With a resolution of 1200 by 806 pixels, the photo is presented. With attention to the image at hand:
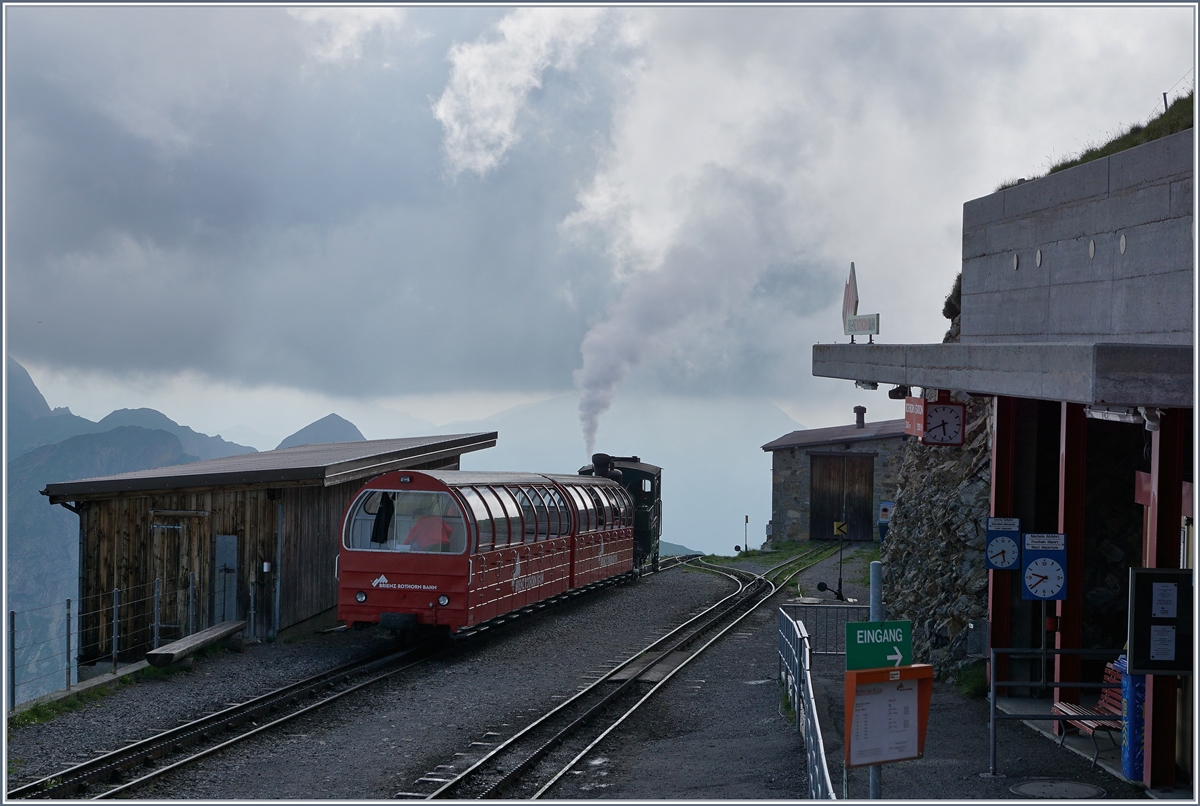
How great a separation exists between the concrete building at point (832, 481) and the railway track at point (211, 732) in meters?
27.2

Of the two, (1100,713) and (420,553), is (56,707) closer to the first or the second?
(420,553)

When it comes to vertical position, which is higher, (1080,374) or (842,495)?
(1080,374)

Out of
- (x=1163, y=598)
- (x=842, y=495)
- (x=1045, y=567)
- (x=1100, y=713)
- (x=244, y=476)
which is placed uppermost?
(x=244, y=476)

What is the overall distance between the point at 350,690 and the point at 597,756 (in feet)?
13.3

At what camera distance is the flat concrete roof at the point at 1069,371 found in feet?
22.9

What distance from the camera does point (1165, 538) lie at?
962 cm

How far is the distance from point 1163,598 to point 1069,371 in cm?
274

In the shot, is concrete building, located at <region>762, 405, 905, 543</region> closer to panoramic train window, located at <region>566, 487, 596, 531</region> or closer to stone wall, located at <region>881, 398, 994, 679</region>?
panoramic train window, located at <region>566, 487, 596, 531</region>

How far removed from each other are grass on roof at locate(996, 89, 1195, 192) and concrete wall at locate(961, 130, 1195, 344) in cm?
106

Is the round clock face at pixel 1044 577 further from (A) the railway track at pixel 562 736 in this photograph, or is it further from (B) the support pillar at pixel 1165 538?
(A) the railway track at pixel 562 736

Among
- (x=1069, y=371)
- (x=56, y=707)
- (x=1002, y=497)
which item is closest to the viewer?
(x=1069, y=371)

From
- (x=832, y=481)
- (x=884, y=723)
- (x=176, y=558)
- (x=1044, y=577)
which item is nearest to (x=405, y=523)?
(x=176, y=558)

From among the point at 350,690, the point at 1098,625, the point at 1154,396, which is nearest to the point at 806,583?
the point at 1098,625

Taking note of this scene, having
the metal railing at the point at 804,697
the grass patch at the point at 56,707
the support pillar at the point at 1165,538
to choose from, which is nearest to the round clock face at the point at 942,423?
the metal railing at the point at 804,697
